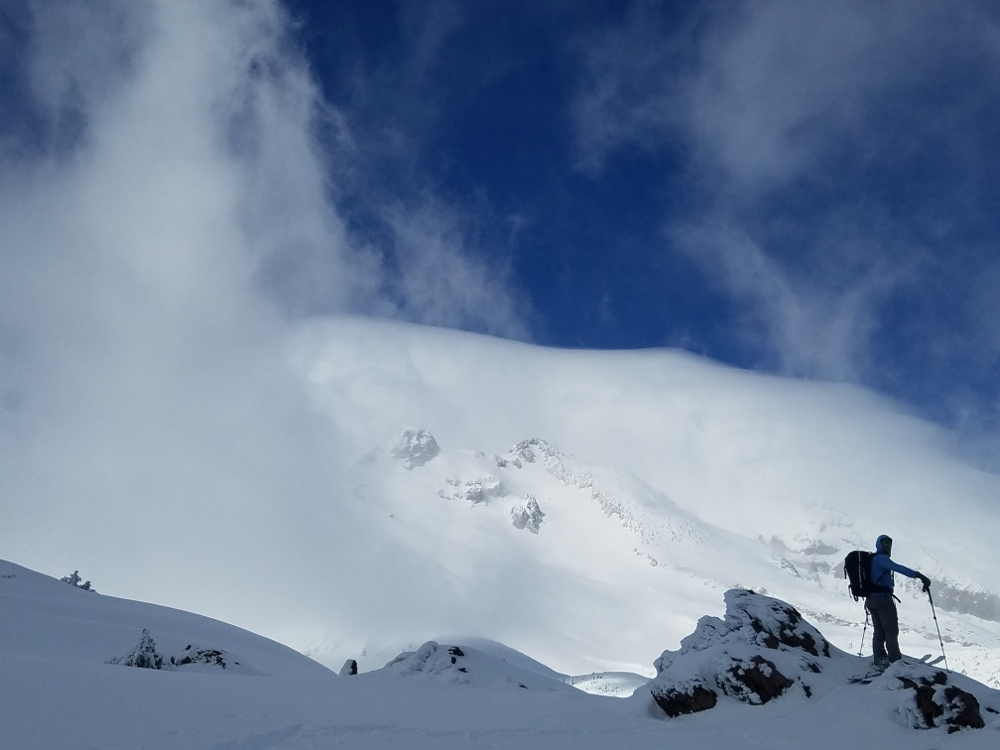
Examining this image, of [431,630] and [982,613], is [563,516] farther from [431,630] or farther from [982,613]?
[982,613]

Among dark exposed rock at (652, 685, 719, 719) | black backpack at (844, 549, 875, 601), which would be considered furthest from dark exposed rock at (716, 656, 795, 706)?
black backpack at (844, 549, 875, 601)

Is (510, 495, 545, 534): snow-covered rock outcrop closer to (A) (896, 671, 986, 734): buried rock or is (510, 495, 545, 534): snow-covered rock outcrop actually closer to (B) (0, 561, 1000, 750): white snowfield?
(B) (0, 561, 1000, 750): white snowfield

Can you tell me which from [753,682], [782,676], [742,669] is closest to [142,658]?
[742,669]

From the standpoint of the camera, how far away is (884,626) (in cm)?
1018

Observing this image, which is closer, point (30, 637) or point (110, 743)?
point (110, 743)

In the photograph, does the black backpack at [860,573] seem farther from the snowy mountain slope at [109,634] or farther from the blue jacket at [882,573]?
the snowy mountain slope at [109,634]

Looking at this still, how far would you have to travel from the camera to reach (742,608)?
12109mm

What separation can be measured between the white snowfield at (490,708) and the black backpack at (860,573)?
53.9 inches

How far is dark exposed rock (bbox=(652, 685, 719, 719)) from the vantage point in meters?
9.16

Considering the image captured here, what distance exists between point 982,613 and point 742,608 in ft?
793

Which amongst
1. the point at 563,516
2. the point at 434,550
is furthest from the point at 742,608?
the point at 563,516

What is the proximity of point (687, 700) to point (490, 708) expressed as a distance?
2997 millimetres

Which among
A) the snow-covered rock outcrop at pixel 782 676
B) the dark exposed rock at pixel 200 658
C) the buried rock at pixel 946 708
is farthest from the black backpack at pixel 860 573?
the dark exposed rock at pixel 200 658

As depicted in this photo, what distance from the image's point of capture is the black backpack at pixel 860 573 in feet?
34.0
